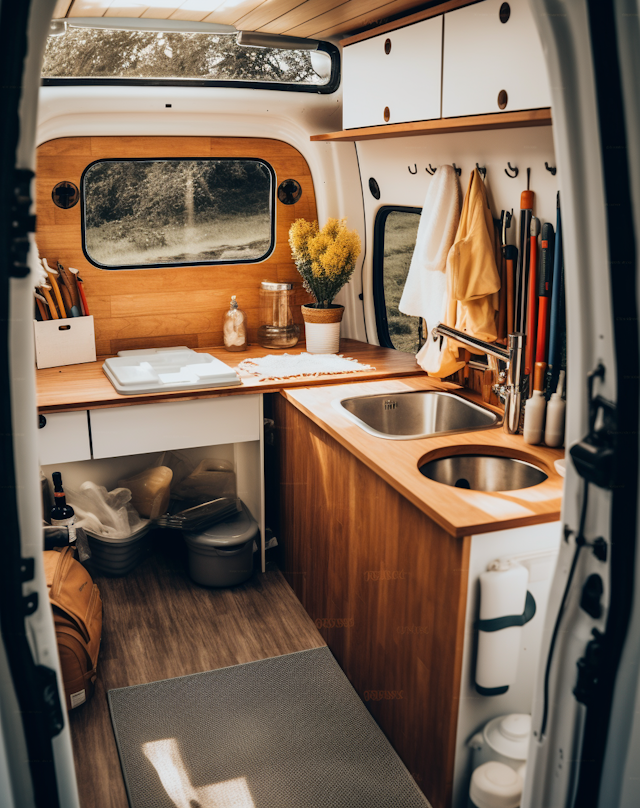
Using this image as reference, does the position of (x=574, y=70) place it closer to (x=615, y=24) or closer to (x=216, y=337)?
(x=615, y=24)

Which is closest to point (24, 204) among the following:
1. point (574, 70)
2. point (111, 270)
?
point (574, 70)

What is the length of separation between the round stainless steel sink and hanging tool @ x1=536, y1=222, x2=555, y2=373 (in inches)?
12.9

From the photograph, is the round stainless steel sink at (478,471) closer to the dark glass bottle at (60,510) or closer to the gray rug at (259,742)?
the gray rug at (259,742)

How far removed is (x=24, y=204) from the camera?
769 millimetres

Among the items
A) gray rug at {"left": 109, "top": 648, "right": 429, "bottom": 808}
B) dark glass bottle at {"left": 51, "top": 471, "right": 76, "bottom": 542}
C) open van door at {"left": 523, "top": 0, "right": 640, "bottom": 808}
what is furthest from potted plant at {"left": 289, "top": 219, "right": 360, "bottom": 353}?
open van door at {"left": 523, "top": 0, "right": 640, "bottom": 808}

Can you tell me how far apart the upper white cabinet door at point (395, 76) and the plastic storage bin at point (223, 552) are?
5.36 ft

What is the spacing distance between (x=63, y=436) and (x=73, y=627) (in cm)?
67

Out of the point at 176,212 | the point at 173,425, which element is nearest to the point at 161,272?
the point at 176,212

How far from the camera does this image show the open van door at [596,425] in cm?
91

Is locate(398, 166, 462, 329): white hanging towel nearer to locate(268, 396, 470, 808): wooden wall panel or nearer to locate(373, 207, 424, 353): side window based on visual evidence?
locate(373, 207, 424, 353): side window

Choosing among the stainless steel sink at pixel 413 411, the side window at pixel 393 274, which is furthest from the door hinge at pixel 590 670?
the side window at pixel 393 274

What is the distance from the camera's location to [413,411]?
2.76m

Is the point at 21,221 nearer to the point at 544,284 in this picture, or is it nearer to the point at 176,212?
the point at 544,284

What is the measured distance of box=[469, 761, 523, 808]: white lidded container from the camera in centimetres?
171
